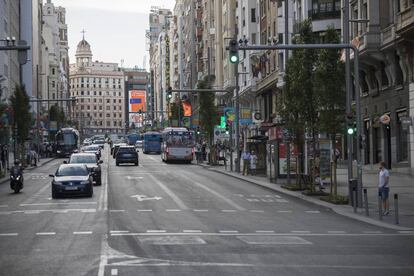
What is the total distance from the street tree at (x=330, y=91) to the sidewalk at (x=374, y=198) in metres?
2.37

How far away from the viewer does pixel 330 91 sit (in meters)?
31.6

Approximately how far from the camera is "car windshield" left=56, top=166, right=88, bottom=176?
→ 110 feet

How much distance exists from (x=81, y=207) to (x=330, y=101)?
10769mm

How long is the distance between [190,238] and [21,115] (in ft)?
162

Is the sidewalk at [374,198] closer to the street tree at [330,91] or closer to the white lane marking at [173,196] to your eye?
the street tree at [330,91]

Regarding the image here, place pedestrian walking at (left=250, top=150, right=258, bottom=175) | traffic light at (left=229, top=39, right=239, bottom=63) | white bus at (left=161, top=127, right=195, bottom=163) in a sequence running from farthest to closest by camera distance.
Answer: white bus at (left=161, top=127, right=195, bottom=163)
pedestrian walking at (left=250, top=150, right=258, bottom=175)
traffic light at (left=229, top=39, right=239, bottom=63)

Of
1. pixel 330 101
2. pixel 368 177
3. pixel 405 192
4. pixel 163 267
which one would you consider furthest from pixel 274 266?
pixel 368 177

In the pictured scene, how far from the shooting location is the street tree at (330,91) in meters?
31.5

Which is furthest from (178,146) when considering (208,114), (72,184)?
(72,184)

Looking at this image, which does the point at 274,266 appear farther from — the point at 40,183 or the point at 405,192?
the point at 40,183

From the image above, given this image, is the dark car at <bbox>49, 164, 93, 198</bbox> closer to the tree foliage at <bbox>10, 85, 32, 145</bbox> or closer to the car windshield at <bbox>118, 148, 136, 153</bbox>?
the tree foliage at <bbox>10, 85, 32, 145</bbox>

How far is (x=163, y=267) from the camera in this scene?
14.0m

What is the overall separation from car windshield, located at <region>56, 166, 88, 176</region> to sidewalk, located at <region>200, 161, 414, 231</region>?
29.5 ft

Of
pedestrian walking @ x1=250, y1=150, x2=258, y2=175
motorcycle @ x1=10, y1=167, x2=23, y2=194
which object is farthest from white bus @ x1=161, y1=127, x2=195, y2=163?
motorcycle @ x1=10, y1=167, x2=23, y2=194
